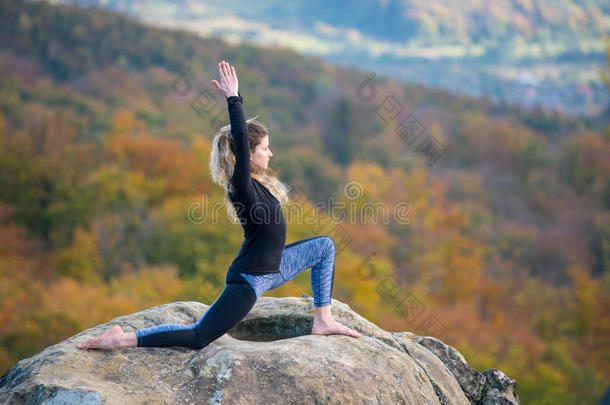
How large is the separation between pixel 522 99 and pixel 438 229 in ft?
272

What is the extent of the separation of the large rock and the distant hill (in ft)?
430

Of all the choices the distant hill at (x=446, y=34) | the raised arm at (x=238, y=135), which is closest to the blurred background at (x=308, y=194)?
the raised arm at (x=238, y=135)

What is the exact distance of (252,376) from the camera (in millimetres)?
4195

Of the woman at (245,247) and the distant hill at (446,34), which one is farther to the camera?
the distant hill at (446,34)

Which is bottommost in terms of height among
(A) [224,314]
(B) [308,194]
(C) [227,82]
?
(B) [308,194]

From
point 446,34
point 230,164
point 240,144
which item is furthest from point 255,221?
point 446,34

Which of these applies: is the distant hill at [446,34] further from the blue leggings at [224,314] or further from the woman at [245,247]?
the blue leggings at [224,314]

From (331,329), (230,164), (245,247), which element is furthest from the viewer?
(331,329)

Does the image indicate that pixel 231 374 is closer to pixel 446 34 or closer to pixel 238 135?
pixel 238 135

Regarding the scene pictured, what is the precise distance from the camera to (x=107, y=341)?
4.45 metres

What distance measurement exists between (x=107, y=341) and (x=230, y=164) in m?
1.62

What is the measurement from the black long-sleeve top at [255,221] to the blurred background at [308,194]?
Result: 2.38 ft

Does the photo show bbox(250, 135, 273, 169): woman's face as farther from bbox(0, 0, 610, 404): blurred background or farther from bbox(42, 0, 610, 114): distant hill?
bbox(42, 0, 610, 114): distant hill

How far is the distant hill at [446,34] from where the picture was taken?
135375 mm
